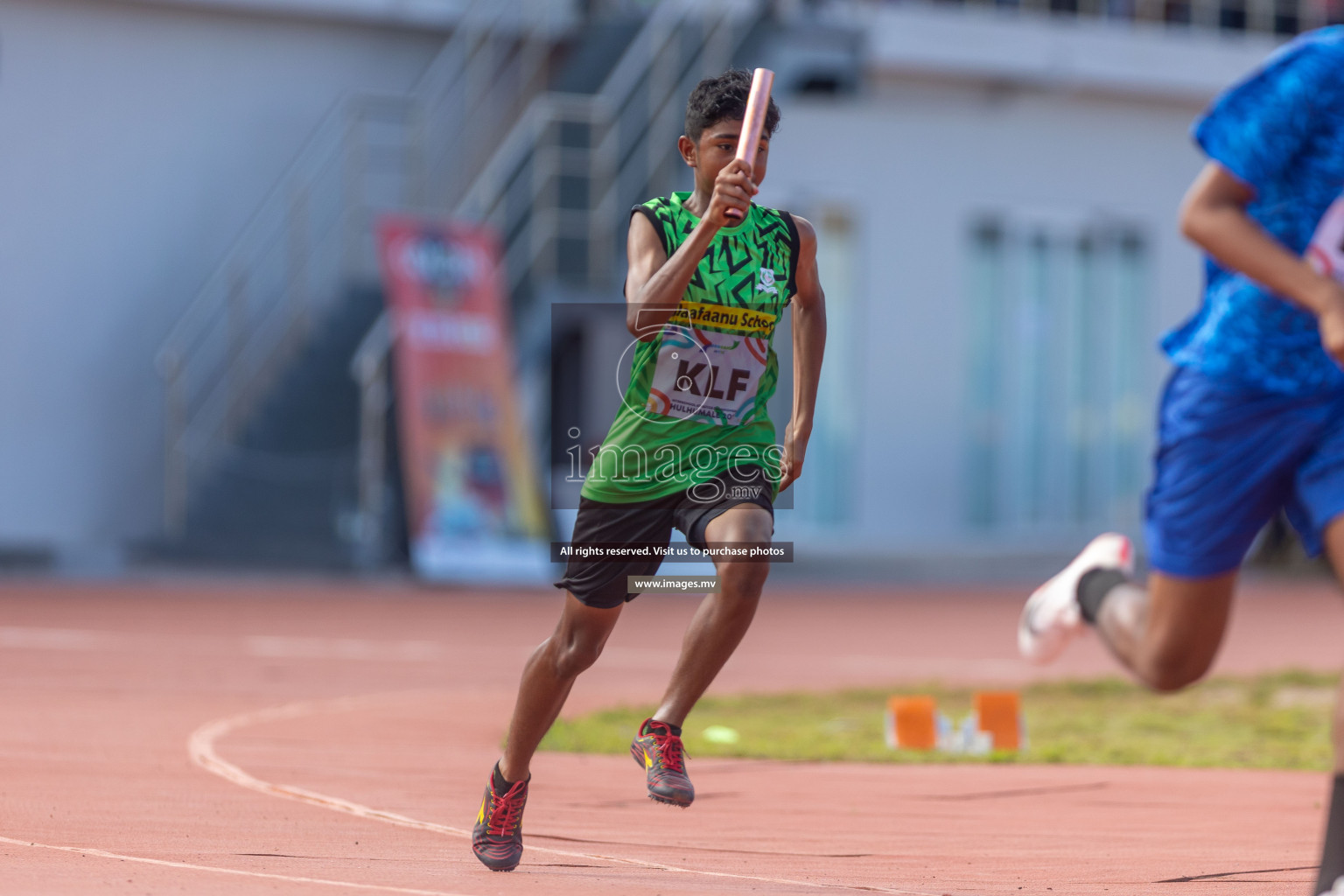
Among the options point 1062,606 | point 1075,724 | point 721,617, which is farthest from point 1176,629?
point 1075,724

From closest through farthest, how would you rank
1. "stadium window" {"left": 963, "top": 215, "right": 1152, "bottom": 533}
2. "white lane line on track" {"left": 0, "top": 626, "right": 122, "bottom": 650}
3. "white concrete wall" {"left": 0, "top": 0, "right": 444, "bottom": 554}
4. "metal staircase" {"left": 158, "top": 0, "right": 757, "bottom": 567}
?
"white lane line on track" {"left": 0, "top": 626, "right": 122, "bottom": 650}
"metal staircase" {"left": 158, "top": 0, "right": 757, "bottom": 567}
"white concrete wall" {"left": 0, "top": 0, "right": 444, "bottom": 554}
"stadium window" {"left": 963, "top": 215, "right": 1152, "bottom": 533}

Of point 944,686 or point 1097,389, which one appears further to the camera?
point 1097,389

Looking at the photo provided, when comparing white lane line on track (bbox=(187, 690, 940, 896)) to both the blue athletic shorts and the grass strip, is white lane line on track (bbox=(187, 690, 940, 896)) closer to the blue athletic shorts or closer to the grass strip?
the grass strip

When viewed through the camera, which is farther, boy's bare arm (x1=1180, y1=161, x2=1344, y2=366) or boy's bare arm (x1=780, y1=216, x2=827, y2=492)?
boy's bare arm (x1=780, y1=216, x2=827, y2=492)

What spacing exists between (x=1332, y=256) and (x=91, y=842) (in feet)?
11.3

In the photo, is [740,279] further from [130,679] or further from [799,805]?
[130,679]

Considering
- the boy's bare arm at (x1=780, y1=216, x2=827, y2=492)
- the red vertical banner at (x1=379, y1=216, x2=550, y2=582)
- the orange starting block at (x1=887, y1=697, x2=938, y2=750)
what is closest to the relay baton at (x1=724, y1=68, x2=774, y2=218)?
the boy's bare arm at (x1=780, y1=216, x2=827, y2=492)

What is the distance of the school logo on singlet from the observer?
5.00 meters

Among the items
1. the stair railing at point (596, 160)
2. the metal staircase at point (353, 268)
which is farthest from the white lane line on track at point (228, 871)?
the stair railing at point (596, 160)

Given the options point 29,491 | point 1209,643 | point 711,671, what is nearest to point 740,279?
point 711,671

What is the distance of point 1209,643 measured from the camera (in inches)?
159

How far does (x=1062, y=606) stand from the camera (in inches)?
185

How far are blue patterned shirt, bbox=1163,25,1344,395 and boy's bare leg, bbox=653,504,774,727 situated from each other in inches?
51.9

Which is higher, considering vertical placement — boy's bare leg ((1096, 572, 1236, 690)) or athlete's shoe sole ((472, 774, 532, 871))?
boy's bare leg ((1096, 572, 1236, 690))
